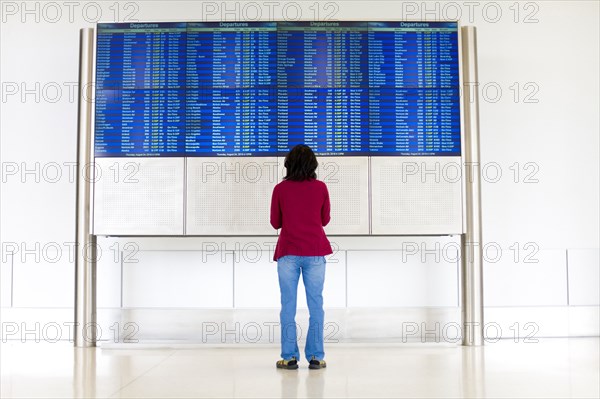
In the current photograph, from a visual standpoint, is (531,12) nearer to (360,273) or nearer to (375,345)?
(360,273)

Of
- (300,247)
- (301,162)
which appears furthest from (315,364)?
(301,162)

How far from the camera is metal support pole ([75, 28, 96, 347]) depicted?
226 inches

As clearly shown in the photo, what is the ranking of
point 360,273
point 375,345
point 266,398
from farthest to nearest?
1. point 360,273
2. point 375,345
3. point 266,398

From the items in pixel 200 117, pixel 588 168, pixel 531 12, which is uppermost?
Result: pixel 531 12

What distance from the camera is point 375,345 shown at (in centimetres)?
562

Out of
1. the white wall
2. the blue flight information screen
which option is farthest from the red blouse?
the white wall

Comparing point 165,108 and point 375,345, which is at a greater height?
point 165,108

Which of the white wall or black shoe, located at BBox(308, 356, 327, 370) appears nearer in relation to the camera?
black shoe, located at BBox(308, 356, 327, 370)

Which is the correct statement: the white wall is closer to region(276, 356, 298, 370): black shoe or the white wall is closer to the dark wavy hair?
region(276, 356, 298, 370): black shoe

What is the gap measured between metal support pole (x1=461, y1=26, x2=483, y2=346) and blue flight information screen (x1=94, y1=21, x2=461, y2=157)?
Result: 11cm

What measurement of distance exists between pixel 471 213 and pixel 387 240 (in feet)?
2.78

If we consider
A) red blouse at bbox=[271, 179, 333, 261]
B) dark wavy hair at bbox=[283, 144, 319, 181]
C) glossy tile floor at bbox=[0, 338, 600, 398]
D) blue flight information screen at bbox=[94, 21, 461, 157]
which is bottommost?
glossy tile floor at bbox=[0, 338, 600, 398]

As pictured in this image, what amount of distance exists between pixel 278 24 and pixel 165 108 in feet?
4.10

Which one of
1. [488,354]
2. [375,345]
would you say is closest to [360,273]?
[375,345]
